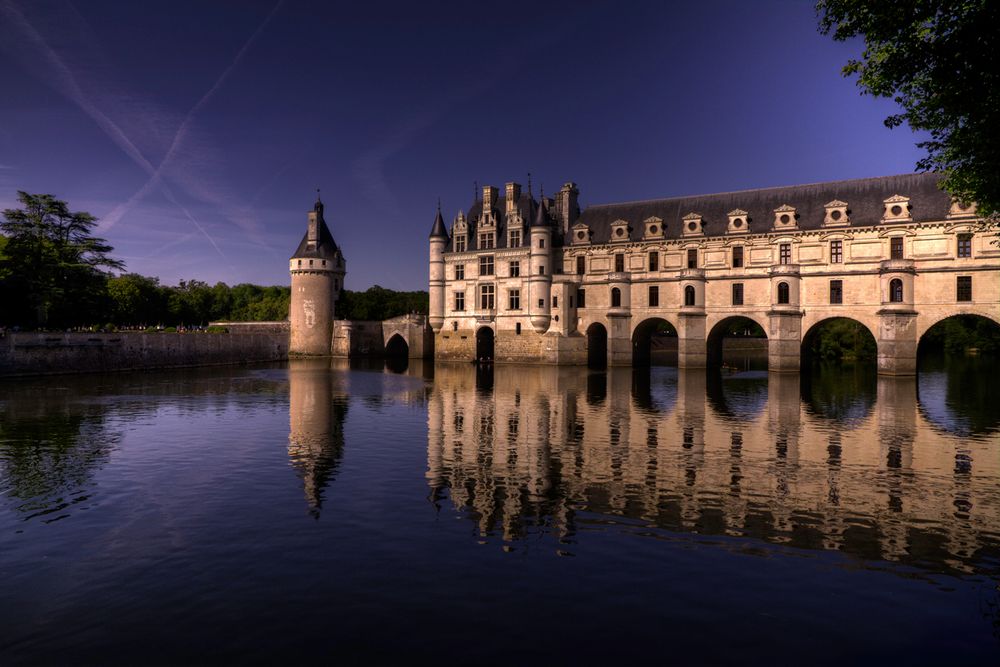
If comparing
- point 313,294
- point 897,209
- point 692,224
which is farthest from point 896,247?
point 313,294

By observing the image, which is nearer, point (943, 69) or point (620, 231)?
point (943, 69)

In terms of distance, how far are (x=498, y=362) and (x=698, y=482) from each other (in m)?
45.7

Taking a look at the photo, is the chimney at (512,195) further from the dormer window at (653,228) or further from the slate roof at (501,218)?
the dormer window at (653,228)

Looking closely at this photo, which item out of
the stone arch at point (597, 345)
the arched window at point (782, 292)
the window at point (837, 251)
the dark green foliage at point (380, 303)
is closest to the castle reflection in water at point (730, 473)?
the arched window at point (782, 292)

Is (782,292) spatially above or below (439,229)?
below

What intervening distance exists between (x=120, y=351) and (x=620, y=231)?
43981mm

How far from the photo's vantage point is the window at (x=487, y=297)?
61.3m

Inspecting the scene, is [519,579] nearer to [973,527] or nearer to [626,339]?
[973,527]

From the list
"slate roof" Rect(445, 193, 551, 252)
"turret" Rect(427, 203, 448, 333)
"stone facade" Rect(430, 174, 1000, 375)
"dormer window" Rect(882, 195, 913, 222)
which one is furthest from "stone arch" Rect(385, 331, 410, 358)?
"dormer window" Rect(882, 195, 913, 222)

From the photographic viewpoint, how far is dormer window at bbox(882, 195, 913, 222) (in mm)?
43125

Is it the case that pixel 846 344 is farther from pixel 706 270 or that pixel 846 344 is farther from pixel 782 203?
pixel 706 270

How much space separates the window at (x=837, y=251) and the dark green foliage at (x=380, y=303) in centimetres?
5510

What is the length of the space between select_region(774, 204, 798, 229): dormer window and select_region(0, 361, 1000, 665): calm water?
27004 mm

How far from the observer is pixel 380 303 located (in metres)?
98.2
